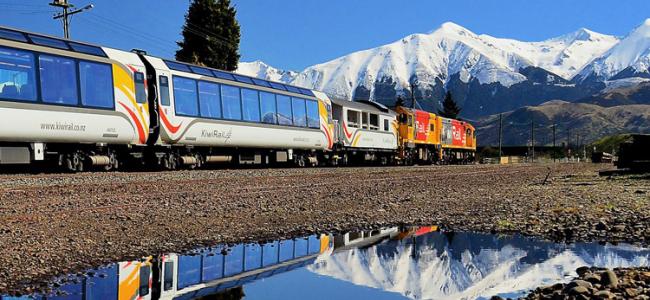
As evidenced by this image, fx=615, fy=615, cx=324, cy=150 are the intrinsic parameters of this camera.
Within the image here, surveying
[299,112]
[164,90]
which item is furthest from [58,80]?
[299,112]

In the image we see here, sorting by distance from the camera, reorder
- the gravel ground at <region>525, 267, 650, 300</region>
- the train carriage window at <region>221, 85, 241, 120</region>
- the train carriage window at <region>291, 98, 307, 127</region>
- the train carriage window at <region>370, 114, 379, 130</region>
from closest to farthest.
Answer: the gravel ground at <region>525, 267, 650, 300</region>
the train carriage window at <region>221, 85, 241, 120</region>
the train carriage window at <region>291, 98, 307, 127</region>
the train carriage window at <region>370, 114, 379, 130</region>

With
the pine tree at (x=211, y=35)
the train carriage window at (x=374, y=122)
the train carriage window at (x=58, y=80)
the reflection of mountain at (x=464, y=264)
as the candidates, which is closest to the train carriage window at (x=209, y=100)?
the train carriage window at (x=58, y=80)

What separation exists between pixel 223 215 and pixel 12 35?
31.1 feet

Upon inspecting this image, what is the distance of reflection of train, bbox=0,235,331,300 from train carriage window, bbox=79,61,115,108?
11.9 m

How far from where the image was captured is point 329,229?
8.13 meters

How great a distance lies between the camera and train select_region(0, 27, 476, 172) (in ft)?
50.5

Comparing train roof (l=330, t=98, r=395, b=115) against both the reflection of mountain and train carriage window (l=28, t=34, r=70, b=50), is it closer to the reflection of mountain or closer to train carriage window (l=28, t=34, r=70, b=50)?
train carriage window (l=28, t=34, r=70, b=50)

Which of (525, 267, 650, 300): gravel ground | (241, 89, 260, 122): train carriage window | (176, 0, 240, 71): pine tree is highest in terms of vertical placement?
(176, 0, 240, 71): pine tree

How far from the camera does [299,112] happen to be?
2825 cm

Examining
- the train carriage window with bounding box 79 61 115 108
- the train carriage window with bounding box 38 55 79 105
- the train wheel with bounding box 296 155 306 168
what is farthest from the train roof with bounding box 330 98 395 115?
the train carriage window with bounding box 38 55 79 105

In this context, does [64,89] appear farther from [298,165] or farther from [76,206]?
[298,165]

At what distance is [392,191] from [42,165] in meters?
10.6

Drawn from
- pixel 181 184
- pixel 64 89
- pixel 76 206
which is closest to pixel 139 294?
pixel 76 206

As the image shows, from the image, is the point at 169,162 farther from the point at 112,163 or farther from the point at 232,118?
the point at 232,118
